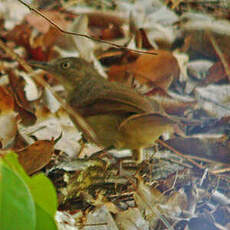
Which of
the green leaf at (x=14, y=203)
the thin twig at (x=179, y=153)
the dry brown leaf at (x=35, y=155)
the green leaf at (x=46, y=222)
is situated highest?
the green leaf at (x=14, y=203)

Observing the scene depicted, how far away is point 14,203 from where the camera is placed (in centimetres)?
104

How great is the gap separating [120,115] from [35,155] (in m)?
0.74

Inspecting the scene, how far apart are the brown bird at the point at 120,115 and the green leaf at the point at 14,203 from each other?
159cm

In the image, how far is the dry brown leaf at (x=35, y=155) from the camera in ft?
7.50

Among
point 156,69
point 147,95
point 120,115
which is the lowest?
point 147,95

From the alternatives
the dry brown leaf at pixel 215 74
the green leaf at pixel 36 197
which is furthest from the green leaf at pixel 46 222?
the dry brown leaf at pixel 215 74

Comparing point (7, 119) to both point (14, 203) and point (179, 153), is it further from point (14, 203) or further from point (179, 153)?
point (14, 203)

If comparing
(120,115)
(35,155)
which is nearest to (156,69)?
(120,115)

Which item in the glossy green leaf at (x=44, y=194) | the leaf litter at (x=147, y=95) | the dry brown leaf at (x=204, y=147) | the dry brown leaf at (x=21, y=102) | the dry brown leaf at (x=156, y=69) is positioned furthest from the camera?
the dry brown leaf at (x=156, y=69)

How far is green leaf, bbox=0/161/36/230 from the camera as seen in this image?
3.36 ft

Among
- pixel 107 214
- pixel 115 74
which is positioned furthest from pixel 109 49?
pixel 107 214

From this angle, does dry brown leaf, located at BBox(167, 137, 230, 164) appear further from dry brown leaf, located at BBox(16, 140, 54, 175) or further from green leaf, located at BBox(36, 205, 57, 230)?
green leaf, located at BBox(36, 205, 57, 230)

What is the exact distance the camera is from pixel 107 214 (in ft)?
6.94

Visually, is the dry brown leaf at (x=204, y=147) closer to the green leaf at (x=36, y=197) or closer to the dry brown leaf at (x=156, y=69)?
the dry brown leaf at (x=156, y=69)
